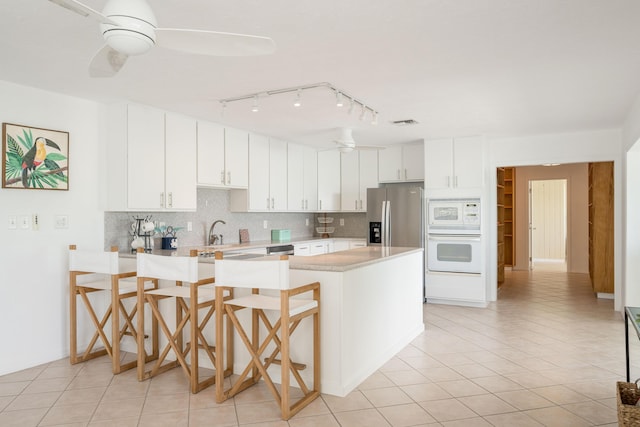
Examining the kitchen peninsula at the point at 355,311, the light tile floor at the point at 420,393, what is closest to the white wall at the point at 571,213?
the light tile floor at the point at 420,393

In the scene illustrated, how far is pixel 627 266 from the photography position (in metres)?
4.95

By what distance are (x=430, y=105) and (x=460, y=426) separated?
2783 mm

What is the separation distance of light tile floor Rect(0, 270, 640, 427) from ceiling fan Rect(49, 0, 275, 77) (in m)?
2.00

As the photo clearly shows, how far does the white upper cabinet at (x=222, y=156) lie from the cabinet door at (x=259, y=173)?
0.09m

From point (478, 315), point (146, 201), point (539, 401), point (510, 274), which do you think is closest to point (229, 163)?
point (146, 201)

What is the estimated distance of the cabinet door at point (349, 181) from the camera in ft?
23.1

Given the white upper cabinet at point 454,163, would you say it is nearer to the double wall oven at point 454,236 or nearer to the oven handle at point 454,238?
the double wall oven at point 454,236

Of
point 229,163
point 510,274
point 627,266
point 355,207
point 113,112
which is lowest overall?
point 510,274

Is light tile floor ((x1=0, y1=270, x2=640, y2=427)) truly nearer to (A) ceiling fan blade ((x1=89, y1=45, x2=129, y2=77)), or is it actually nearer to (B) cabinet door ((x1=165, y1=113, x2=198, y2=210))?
(B) cabinet door ((x1=165, y1=113, x2=198, y2=210))

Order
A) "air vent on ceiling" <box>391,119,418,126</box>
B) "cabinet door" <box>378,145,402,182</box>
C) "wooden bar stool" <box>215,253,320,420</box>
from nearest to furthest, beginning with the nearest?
"wooden bar stool" <box>215,253,320,420</box> < "air vent on ceiling" <box>391,119,418,126</box> < "cabinet door" <box>378,145,402,182</box>

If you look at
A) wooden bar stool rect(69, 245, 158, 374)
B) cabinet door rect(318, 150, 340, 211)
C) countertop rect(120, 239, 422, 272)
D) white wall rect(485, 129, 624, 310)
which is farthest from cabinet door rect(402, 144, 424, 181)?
wooden bar stool rect(69, 245, 158, 374)

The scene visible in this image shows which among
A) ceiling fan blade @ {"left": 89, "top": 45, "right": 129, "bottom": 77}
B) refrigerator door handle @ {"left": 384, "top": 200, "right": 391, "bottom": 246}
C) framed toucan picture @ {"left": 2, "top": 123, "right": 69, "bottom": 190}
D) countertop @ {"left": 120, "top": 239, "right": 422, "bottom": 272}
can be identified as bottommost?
countertop @ {"left": 120, "top": 239, "right": 422, "bottom": 272}

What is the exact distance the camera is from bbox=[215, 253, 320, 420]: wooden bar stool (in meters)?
2.64

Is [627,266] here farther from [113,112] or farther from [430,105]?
[113,112]
